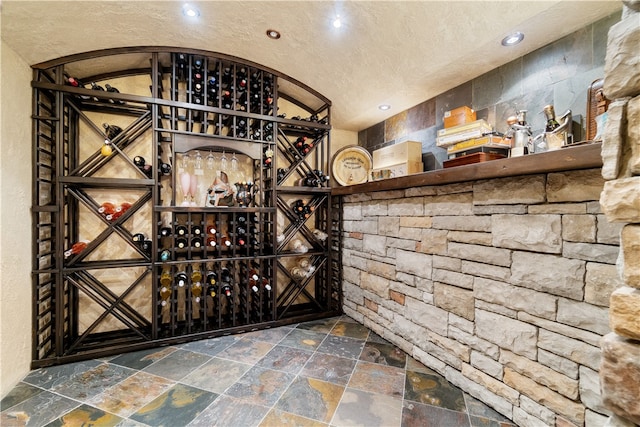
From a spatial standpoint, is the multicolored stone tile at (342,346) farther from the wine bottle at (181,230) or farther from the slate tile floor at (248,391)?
the wine bottle at (181,230)

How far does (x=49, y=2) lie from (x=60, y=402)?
85.8 inches

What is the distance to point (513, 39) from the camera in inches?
59.9

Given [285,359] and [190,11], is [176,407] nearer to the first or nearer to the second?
[285,359]

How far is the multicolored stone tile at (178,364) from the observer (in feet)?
5.31

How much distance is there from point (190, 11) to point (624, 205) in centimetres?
217

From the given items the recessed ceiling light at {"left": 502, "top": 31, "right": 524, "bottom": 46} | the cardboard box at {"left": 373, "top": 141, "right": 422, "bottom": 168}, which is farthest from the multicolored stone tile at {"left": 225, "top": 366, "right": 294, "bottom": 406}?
the recessed ceiling light at {"left": 502, "top": 31, "right": 524, "bottom": 46}

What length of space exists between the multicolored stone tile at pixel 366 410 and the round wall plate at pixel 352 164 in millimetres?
1973

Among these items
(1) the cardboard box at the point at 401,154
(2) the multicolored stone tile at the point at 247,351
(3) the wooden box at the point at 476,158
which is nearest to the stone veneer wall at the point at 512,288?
(3) the wooden box at the point at 476,158

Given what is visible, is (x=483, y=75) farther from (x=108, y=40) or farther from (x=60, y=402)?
(x=60, y=402)

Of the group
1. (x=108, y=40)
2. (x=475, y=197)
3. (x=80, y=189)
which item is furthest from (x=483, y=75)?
(x=80, y=189)

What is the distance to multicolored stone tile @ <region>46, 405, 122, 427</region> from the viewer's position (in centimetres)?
124

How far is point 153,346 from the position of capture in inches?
76.4

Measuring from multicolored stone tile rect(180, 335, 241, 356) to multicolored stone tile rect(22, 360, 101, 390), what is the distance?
569 mm

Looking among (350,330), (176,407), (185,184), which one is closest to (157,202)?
(185,184)
